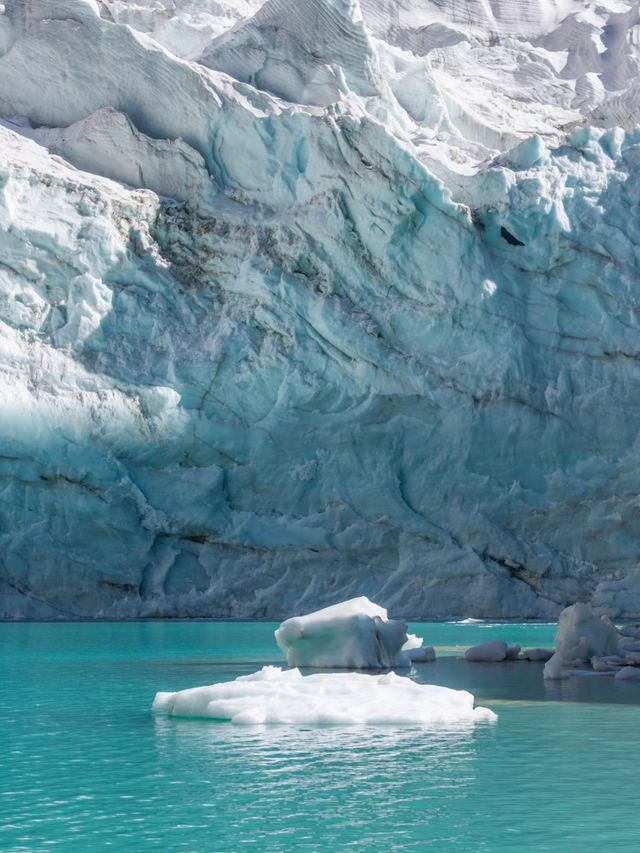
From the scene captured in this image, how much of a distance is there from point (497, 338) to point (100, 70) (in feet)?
30.8

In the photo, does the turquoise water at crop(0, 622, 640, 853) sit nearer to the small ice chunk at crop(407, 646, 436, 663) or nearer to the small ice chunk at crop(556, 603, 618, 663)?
the small ice chunk at crop(556, 603, 618, 663)

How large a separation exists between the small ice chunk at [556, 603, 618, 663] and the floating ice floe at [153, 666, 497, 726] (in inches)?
179

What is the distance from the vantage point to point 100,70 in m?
26.2

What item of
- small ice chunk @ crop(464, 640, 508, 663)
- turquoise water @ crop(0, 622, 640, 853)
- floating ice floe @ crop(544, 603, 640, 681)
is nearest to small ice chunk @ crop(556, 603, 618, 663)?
floating ice floe @ crop(544, 603, 640, 681)

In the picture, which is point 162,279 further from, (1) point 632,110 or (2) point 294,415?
(1) point 632,110

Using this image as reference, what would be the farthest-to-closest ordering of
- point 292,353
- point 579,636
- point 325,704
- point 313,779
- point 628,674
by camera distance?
point 292,353 < point 579,636 < point 628,674 < point 325,704 < point 313,779

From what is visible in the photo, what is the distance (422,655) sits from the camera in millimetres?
14180

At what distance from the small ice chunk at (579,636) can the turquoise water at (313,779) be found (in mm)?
2571

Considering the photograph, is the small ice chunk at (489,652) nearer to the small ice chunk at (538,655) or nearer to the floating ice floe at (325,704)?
the small ice chunk at (538,655)

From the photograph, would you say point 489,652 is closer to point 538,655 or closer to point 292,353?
point 538,655

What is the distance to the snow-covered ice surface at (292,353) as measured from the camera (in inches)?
909

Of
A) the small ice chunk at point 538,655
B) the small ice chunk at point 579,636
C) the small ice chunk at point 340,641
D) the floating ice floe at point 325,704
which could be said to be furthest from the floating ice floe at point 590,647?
the floating ice floe at point 325,704

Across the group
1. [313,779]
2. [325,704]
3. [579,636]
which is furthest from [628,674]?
[313,779]

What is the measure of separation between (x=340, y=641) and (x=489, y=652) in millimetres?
1986
